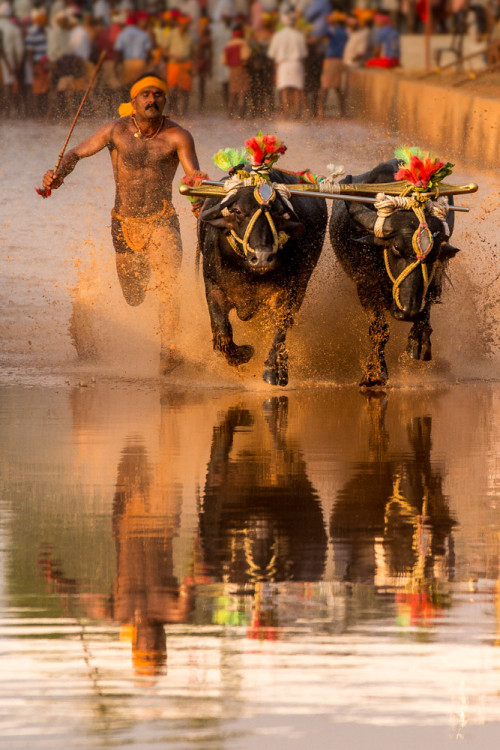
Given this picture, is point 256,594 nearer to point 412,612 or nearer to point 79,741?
point 412,612

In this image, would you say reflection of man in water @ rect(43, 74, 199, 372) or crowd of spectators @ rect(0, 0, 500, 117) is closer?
reflection of man in water @ rect(43, 74, 199, 372)

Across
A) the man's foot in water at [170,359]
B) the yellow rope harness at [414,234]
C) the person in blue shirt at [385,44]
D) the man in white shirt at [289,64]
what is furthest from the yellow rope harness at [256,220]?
the person in blue shirt at [385,44]

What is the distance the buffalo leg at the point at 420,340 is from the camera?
11.1m

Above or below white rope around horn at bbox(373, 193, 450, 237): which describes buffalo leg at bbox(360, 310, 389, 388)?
below

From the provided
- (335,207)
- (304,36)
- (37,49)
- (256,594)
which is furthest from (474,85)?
(256,594)

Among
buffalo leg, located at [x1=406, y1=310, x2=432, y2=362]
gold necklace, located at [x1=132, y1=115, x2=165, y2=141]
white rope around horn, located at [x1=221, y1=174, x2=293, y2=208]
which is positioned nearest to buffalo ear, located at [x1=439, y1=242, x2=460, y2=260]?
buffalo leg, located at [x1=406, y1=310, x2=432, y2=362]

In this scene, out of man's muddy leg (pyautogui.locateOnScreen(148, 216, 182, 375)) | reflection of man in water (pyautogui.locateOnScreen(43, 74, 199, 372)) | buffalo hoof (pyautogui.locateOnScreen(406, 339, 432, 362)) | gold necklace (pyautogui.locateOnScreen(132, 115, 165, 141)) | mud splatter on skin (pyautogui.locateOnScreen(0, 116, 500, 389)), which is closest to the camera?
buffalo hoof (pyautogui.locateOnScreen(406, 339, 432, 362))

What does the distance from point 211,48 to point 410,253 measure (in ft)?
76.8

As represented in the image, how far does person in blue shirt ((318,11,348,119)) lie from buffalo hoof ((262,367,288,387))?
1912cm

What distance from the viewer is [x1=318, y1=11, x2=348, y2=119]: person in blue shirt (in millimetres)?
30641

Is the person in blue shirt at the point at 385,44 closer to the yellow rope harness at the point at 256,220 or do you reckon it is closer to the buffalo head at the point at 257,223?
the buffalo head at the point at 257,223

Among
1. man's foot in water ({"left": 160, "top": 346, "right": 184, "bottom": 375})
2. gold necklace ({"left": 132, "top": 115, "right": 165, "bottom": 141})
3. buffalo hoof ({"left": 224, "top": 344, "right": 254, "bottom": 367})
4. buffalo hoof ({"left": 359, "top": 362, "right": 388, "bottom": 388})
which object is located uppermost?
gold necklace ({"left": 132, "top": 115, "right": 165, "bottom": 141})

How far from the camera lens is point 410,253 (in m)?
10.9

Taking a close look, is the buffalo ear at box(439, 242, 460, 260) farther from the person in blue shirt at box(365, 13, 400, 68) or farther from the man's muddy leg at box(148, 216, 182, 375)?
the person in blue shirt at box(365, 13, 400, 68)
